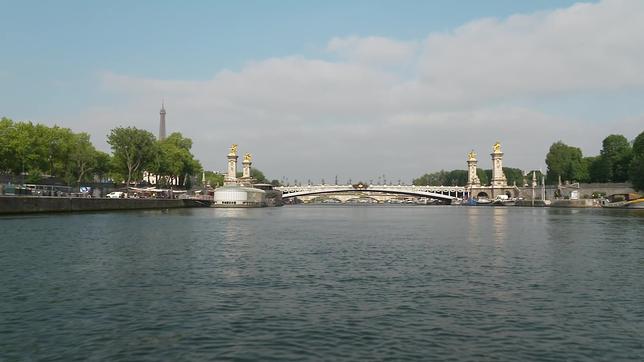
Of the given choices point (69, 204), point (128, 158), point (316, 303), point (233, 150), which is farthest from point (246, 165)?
point (316, 303)

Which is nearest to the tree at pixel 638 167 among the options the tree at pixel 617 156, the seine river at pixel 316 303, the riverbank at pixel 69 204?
the tree at pixel 617 156

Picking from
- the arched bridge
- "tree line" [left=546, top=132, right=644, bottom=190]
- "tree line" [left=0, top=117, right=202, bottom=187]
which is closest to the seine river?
"tree line" [left=0, top=117, right=202, bottom=187]

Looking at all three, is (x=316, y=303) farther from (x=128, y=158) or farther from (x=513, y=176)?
(x=513, y=176)

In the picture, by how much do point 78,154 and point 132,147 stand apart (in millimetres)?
9548

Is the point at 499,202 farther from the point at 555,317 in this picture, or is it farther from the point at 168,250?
the point at 555,317

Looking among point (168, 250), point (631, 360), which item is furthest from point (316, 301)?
point (168, 250)

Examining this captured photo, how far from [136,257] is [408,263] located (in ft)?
35.8

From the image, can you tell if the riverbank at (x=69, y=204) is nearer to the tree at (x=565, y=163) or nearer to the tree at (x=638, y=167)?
the tree at (x=638, y=167)

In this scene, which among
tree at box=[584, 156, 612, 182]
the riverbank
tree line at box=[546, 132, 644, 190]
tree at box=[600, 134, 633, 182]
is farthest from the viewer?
tree at box=[584, 156, 612, 182]

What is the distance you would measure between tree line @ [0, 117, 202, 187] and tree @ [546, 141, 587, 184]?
77631 millimetres

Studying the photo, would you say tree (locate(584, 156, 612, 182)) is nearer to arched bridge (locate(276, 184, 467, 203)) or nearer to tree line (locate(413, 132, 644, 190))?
tree line (locate(413, 132, 644, 190))

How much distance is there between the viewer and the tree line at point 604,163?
98.3m

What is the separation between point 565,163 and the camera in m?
134

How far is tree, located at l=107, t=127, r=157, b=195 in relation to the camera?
9150 cm
